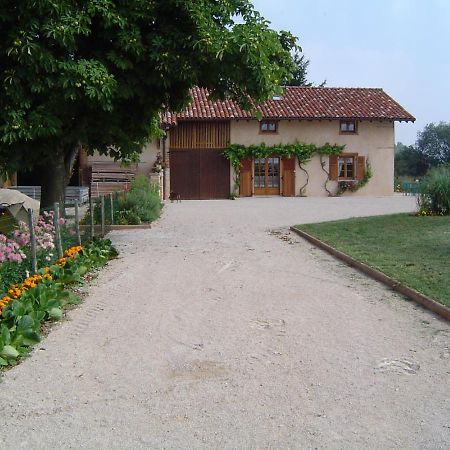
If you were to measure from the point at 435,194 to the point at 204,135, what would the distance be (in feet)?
54.2

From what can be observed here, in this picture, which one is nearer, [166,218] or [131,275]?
[131,275]

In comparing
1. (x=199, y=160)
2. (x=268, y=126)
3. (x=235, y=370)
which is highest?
(x=268, y=126)

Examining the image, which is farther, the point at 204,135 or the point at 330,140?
the point at 330,140

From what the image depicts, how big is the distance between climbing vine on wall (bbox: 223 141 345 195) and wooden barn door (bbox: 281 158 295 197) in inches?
13.5

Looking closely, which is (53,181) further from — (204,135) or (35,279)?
(204,135)

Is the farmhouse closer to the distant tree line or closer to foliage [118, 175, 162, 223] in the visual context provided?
foliage [118, 175, 162, 223]

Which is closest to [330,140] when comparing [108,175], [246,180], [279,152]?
[279,152]

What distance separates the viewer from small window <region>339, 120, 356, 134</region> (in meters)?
34.2

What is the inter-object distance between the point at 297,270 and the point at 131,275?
271cm

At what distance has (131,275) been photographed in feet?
33.0

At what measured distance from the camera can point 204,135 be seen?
3297cm

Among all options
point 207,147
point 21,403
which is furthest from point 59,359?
point 207,147

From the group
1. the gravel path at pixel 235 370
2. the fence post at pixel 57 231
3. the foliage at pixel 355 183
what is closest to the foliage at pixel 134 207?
the fence post at pixel 57 231

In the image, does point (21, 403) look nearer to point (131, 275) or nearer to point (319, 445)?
point (319, 445)
